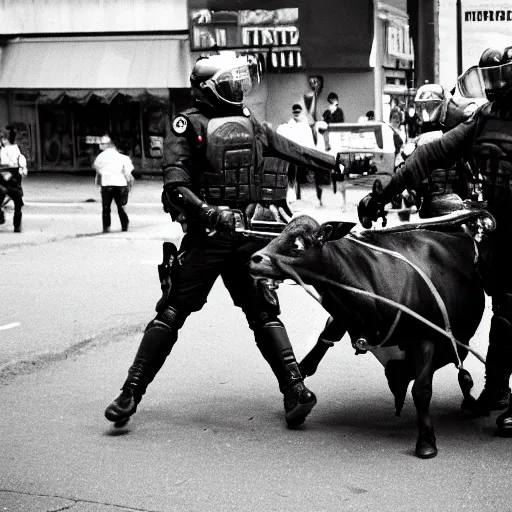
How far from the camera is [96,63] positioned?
2736 centimetres

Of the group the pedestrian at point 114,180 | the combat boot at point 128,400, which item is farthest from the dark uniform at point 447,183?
the pedestrian at point 114,180

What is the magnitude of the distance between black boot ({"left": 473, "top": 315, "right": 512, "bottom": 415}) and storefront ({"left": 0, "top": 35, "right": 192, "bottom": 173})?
67.4 ft

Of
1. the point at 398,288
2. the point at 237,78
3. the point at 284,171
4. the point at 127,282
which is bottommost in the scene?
the point at 127,282

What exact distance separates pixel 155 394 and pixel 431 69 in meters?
16.8

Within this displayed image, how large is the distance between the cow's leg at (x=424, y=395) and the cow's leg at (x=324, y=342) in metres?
0.58

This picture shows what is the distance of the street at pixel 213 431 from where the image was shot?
5242 millimetres

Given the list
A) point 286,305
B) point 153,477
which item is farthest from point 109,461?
point 286,305

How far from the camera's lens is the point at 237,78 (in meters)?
6.31

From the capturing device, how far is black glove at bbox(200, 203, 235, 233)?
602 centimetres

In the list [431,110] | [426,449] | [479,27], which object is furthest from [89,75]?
[426,449]

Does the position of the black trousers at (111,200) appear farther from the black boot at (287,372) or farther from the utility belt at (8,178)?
the black boot at (287,372)

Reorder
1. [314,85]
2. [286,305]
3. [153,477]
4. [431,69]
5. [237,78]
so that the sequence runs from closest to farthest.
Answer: [153,477] → [237,78] → [286,305] → [431,69] → [314,85]

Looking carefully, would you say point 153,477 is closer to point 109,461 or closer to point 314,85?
point 109,461

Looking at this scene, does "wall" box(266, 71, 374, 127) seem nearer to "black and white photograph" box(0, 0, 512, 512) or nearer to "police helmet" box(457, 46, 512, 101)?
"black and white photograph" box(0, 0, 512, 512)
